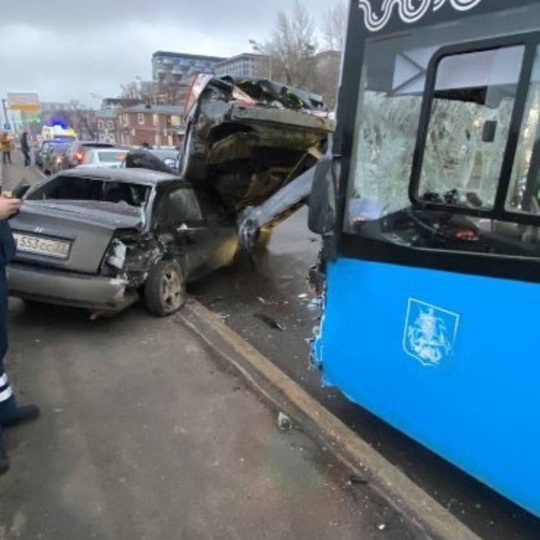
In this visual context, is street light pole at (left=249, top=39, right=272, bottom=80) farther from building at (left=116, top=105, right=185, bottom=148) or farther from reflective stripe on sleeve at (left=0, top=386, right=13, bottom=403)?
reflective stripe on sleeve at (left=0, top=386, right=13, bottom=403)

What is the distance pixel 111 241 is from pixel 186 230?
1.58m

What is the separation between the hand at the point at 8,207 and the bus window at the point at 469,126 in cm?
232

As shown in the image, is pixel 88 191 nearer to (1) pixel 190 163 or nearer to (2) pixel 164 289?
(1) pixel 190 163

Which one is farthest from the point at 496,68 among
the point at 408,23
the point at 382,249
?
the point at 382,249

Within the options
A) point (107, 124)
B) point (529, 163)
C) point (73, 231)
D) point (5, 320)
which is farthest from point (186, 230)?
point (107, 124)

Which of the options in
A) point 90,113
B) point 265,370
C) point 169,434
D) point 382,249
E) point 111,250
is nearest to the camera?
point 382,249

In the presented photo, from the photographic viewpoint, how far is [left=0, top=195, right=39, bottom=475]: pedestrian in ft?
10.6

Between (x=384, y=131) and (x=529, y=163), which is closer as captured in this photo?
(x=529, y=163)

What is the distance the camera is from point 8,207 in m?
3.22

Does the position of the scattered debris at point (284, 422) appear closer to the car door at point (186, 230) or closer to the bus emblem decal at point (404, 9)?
the bus emblem decal at point (404, 9)

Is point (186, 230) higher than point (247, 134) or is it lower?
lower

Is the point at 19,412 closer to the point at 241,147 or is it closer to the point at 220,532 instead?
the point at 220,532

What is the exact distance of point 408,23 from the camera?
272 centimetres

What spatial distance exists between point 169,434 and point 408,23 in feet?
9.42
